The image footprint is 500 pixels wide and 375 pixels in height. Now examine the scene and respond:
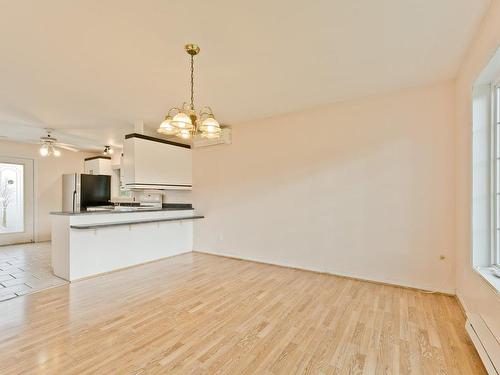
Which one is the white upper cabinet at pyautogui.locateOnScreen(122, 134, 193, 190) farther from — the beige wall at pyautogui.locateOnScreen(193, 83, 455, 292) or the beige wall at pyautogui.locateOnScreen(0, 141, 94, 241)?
the beige wall at pyautogui.locateOnScreen(0, 141, 94, 241)

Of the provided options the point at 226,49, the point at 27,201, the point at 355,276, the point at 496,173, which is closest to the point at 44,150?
the point at 27,201

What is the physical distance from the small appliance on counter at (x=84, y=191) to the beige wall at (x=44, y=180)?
0.22m

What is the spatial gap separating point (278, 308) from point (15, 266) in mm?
4521

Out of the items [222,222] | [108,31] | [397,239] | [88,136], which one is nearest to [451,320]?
[397,239]

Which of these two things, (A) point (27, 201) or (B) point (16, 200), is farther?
(A) point (27, 201)

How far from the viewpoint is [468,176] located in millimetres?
2412

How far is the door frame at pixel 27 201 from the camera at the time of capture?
6.04 meters

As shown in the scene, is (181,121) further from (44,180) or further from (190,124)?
(44,180)

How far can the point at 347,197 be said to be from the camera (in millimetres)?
3635

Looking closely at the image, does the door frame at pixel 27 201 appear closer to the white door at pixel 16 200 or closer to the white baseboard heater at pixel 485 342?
the white door at pixel 16 200

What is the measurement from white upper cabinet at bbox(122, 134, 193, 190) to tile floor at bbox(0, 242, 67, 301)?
6.15ft

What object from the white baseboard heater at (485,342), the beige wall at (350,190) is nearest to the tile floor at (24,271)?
the beige wall at (350,190)

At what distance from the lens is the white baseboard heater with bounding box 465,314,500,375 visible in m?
1.55

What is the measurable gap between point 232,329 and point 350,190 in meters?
2.50
